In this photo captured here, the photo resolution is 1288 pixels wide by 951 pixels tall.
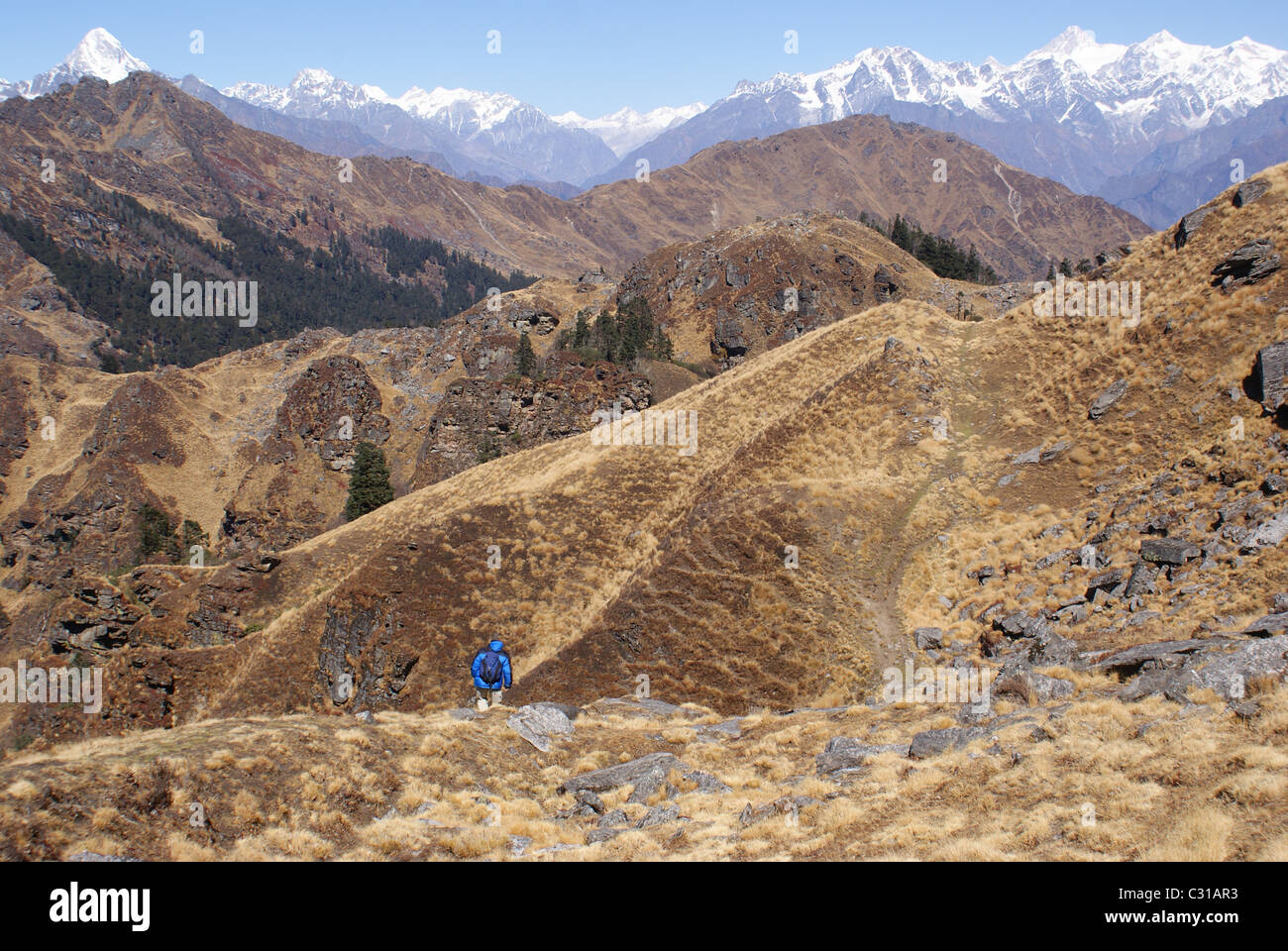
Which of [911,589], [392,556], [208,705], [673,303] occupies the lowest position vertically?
[208,705]

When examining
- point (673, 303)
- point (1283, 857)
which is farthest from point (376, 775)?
point (673, 303)

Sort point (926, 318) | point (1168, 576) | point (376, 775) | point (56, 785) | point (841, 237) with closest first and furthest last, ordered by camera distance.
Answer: point (56, 785)
point (376, 775)
point (1168, 576)
point (926, 318)
point (841, 237)

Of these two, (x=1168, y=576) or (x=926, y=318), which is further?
(x=926, y=318)

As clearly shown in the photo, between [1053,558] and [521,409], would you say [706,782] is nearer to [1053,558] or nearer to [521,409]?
[1053,558]

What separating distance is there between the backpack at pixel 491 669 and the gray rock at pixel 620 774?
6.63 meters

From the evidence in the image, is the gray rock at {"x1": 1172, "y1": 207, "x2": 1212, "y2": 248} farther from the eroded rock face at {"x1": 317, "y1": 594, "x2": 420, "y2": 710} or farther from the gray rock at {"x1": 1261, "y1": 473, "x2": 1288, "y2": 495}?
the eroded rock face at {"x1": 317, "y1": 594, "x2": 420, "y2": 710}

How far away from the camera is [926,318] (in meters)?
55.5

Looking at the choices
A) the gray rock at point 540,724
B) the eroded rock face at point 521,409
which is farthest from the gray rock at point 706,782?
the eroded rock face at point 521,409

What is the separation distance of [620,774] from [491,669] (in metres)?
8.12

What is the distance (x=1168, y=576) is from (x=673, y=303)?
385 feet

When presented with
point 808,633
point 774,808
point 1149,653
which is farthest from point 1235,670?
point 808,633

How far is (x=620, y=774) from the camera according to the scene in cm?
2012

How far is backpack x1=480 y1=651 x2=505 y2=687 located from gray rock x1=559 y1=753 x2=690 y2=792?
21.7ft
